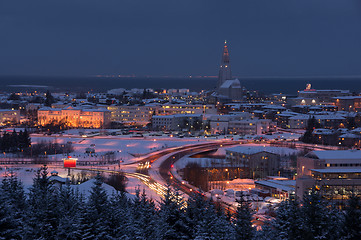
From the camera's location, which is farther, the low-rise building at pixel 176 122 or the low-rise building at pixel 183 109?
the low-rise building at pixel 183 109

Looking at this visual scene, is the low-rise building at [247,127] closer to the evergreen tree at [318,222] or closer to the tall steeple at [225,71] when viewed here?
the evergreen tree at [318,222]

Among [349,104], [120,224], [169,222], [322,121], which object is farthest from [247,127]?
[120,224]

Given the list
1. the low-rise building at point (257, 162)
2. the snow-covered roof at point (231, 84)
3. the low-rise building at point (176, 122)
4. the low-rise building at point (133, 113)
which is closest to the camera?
the low-rise building at point (257, 162)

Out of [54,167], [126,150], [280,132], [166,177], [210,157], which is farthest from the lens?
[280,132]

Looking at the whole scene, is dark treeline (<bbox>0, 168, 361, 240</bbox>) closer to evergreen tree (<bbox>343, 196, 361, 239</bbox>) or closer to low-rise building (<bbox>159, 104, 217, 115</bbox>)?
evergreen tree (<bbox>343, 196, 361, 239</bbox>)

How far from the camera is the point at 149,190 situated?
577 inches

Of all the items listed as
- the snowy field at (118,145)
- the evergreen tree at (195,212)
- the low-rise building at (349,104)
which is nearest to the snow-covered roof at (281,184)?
the snowy field at (118,145)

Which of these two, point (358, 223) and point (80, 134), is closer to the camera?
point (358, 223)

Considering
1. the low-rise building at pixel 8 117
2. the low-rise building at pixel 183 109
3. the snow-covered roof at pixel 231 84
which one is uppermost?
the snow-covered roof at pixel 231 84

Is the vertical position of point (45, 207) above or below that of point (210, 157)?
above

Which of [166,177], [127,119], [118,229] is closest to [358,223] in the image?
[118,229]

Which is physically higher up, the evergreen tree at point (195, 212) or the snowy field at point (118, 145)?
the evergreen tree at point (195, 212)

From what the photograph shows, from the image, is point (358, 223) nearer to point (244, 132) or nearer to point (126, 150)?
point (126, 150)

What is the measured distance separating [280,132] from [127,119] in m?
11.6
